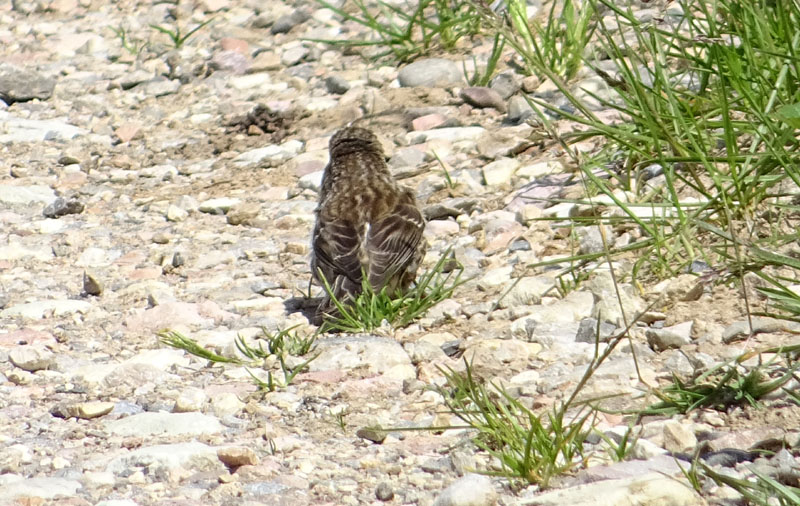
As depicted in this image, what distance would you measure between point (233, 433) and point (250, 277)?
98.2 inches

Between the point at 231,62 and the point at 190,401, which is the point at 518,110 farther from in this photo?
the point at 190,401

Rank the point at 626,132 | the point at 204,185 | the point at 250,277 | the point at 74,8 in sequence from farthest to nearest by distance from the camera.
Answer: the point at 74,8, the point at 204,185, the point at 250,277, the point at 626,132

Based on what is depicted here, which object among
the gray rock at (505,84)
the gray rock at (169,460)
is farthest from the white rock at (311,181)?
the gray rock at (169,460)

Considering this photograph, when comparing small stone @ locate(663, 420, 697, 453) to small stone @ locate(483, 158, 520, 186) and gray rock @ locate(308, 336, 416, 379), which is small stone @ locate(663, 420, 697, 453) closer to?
gray rock @ locate(308, 336, 416, 379)

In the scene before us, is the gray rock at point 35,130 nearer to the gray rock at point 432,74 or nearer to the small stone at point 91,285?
the gray rock at point 432,74

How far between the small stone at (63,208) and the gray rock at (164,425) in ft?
13.0

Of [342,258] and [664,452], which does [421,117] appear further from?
[664,452]

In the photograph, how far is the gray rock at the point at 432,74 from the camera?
30.5ft

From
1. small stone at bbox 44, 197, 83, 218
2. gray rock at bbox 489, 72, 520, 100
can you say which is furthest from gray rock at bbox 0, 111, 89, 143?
gray rock at bbox 489, 72, 520, 100

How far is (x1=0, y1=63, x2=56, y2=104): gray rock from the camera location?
10.7 meters

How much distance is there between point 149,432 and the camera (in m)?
4.39

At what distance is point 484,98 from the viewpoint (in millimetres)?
8688

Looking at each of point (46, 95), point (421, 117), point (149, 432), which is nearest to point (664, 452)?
point (149, 432)

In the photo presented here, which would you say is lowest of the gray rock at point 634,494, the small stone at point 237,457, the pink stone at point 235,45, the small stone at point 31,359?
the small stone at point 31,359
